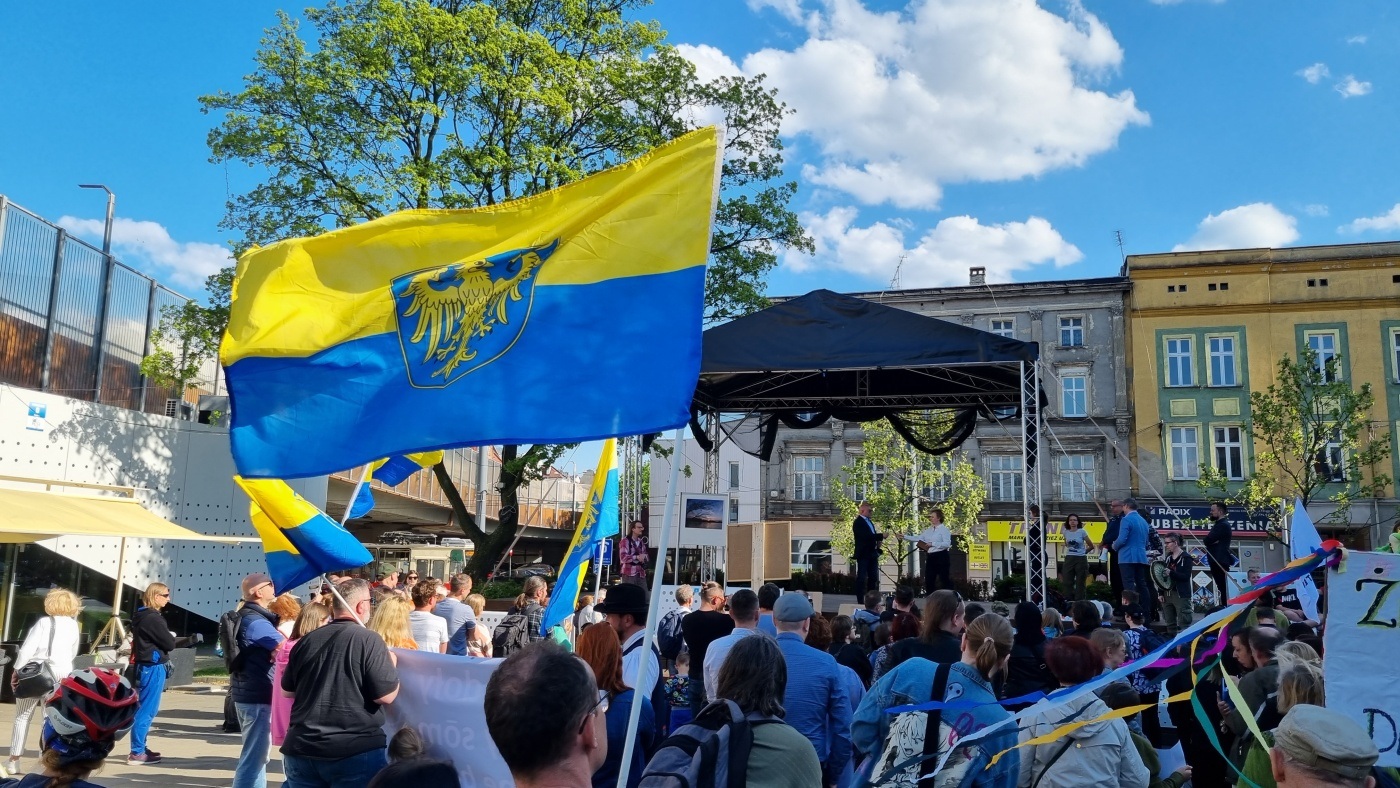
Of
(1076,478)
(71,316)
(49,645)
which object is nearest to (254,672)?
(49,645)

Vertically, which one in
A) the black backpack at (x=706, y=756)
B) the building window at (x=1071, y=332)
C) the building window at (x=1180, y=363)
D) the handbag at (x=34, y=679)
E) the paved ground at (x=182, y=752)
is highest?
the building window at (x=1071, y=332)

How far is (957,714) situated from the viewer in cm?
421

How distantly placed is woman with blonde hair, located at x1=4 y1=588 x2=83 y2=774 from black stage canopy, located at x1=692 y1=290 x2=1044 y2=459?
772 centimetres

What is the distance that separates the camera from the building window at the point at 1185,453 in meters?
37.4

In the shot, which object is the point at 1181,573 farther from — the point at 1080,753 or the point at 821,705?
the point at 1080,753

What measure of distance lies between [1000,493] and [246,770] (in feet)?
124

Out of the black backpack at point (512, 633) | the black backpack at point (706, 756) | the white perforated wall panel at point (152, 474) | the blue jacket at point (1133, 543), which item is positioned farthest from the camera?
the white perforated wall panel at point (152, 474)

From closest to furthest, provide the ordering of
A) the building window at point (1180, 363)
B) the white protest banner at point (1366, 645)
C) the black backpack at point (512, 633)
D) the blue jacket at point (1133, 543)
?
the white protest banner at point (1366, 645) → the black backpack at point (512, 633) → the blue jacket at point (1133, 543) → the building window at point (1180, 363)

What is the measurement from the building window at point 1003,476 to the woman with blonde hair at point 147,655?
35.7 meters

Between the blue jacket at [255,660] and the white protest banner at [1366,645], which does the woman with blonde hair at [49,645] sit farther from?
the white protest banner at [1366,645]

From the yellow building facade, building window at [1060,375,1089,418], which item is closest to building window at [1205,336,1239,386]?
the yellow building facade

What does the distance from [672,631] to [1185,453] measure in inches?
1333

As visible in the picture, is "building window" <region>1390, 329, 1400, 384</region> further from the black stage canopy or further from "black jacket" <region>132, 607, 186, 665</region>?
"black jacket" <region>132, 607, 186, 665</region>

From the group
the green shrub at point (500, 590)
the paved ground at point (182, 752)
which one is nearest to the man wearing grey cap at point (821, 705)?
the paved ground at point (182, 752)
